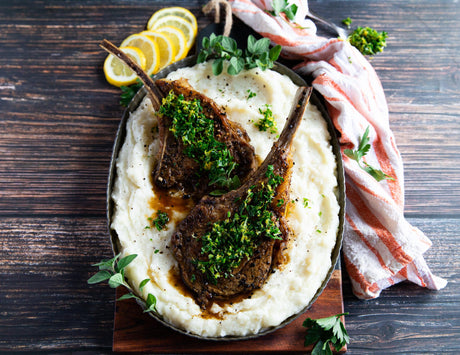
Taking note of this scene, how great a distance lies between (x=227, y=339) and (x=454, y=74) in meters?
5.14

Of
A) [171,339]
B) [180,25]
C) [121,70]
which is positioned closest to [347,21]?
[180,25]

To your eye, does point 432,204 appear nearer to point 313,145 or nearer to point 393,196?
point 393,196

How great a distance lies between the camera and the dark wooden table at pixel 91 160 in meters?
5.56

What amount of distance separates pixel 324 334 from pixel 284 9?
4.11 metres

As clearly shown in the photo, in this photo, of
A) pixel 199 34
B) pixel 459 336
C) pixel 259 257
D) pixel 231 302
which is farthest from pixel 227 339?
pixel 199 34

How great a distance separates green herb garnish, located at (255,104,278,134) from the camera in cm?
513

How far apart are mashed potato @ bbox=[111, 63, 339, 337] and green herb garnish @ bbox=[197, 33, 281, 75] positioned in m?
0.12

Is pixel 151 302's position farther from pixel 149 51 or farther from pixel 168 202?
pixel 149 51

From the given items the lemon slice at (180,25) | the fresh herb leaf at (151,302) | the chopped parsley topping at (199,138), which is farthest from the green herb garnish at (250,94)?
the fresh herb leaf at (151,302)

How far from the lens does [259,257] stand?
453 centimetres

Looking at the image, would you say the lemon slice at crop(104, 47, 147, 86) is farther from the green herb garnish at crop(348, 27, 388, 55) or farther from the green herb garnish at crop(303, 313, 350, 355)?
the green herb garnish at crop(303, 313, 350, 355)

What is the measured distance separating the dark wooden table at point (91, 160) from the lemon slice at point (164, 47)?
57 cm

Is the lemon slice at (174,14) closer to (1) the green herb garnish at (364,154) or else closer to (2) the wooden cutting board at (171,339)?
(1) the green herb garnish at (364,154)

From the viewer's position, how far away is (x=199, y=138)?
4.89 meters
